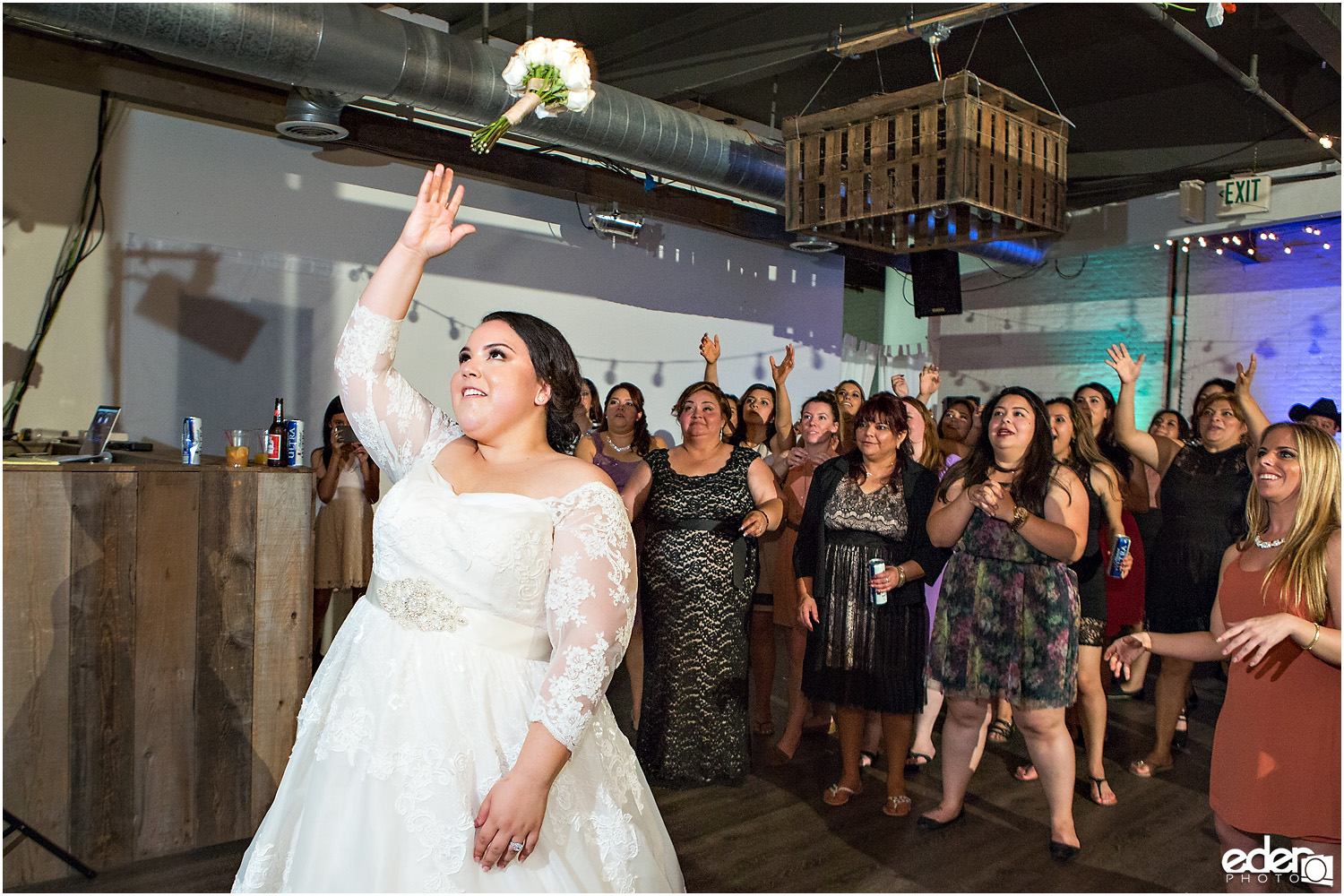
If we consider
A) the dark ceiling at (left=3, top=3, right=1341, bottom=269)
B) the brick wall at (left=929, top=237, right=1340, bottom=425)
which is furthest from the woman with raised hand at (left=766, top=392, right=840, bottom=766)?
the brick wall at (left=929, top=237, right=1340, bottom=425)

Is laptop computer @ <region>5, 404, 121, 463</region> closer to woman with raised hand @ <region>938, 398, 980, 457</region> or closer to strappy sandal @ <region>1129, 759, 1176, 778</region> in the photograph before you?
strappy sandal @ <region>1129, 759, 1176, 778</region>

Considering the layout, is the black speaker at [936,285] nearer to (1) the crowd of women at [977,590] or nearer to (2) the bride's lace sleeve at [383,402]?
(1) the crowd of women at [977,590]

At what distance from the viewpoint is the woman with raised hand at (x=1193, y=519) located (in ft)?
13.9

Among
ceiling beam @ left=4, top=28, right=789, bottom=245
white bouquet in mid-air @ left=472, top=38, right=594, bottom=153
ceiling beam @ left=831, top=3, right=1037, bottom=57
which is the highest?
ceiling beam @ left=831, top=3, right=1037, bottom=57

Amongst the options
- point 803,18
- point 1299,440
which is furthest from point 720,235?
point 1299,440

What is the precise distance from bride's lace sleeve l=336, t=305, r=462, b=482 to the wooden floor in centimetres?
180

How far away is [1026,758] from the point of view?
4.30 m

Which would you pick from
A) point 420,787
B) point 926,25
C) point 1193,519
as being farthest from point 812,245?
point 420,787

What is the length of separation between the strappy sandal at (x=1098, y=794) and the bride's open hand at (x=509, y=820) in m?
2.99

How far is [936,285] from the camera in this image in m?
7.52

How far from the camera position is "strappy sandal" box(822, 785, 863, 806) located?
370cm

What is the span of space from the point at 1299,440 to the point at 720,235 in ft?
18.9

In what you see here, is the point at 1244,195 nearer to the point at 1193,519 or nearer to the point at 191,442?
the point at 1193,519

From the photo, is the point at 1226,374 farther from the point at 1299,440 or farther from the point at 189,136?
the point at 189,136
